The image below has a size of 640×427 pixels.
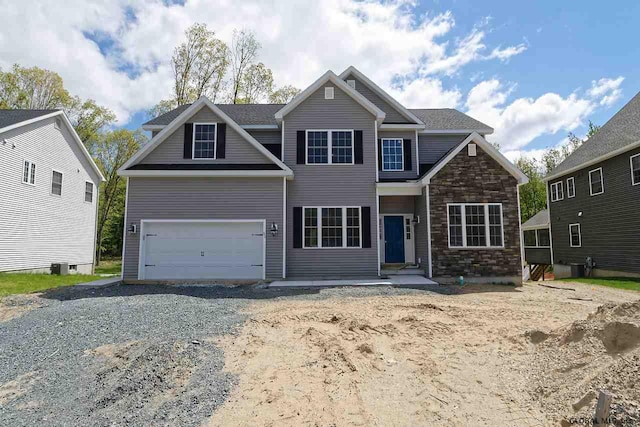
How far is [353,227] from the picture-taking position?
13.1 metres

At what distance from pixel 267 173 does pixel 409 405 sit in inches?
381

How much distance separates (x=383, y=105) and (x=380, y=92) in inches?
22.2

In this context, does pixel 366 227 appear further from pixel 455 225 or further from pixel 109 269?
pixel 109 269

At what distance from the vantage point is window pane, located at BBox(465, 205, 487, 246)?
1256cm

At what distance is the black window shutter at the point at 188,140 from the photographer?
12.9 m

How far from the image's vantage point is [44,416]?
145 inches

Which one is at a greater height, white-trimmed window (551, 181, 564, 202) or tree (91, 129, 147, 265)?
tree (91, 129, 147, 265)

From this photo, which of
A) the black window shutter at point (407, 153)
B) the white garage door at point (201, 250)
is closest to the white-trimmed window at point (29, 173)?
the white garage door at point (201, 250)

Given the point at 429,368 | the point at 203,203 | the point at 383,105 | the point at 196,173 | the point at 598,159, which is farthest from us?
the point at 598,159

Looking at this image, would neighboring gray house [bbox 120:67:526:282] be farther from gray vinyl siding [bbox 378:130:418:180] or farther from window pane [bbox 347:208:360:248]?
gray vinyl siding [bbox 378:130:418:180]

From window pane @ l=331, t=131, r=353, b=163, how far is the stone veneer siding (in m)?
3.30

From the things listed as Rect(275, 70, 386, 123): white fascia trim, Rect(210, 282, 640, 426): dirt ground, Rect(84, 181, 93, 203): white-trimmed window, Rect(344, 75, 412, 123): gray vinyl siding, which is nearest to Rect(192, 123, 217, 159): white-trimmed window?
Rect(275, 70, 386, 123): white fascia trim

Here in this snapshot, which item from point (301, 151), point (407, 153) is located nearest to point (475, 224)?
point (407, 153)

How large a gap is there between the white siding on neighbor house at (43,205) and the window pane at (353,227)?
13255mm
